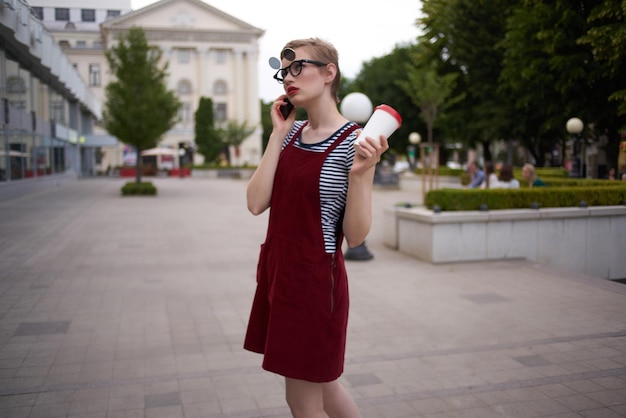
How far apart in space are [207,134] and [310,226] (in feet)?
198

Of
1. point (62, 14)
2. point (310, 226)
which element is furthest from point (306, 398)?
point (62, 14)

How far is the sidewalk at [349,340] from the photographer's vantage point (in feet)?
13.4

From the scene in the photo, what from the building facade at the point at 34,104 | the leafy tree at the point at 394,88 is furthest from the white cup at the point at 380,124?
the leafy tree at the point at 394,88

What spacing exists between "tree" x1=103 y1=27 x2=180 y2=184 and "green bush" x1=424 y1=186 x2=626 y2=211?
2008 cm

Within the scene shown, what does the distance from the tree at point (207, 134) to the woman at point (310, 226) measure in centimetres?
5705

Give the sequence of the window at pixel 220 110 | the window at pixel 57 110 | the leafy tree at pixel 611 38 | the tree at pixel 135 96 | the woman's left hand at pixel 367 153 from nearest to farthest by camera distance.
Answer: the woman's left hand at pixel 367 153
the leafy tree at pixel 611 38
the tree at pixel 135 96
the window at pixel 57 110
the window at pixel 220 110

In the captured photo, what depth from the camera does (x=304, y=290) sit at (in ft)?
8.12

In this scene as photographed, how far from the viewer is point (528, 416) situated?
150 inches

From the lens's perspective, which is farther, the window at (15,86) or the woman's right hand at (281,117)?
the window at (15,86)

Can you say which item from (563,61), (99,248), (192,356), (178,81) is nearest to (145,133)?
(99,248)

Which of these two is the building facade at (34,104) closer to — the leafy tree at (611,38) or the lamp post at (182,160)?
the leafy tree at (611,38)

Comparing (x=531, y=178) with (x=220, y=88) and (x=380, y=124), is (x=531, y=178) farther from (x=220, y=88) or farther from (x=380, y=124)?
(x=220, y=88)

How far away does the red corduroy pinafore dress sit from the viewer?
8.13 ft

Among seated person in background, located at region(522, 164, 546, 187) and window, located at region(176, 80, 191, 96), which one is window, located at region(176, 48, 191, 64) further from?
seated person in background, located at region(522, 164, 546, 187)
